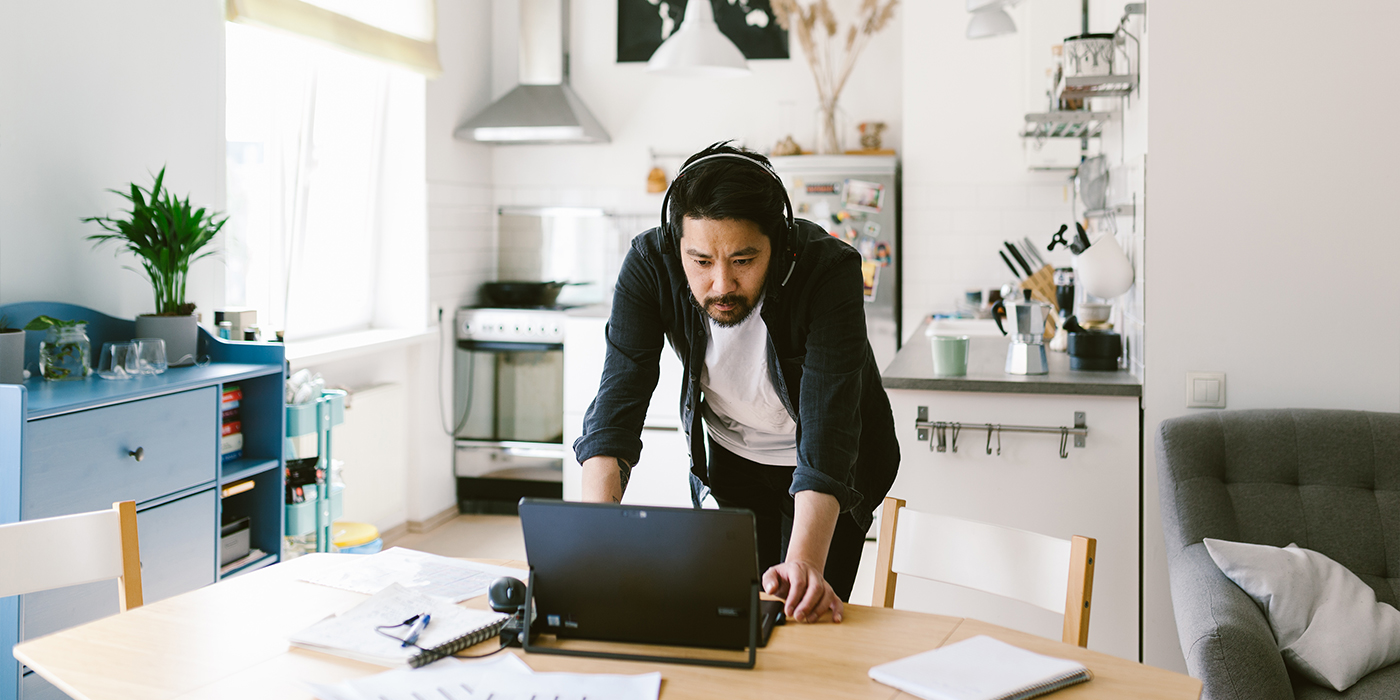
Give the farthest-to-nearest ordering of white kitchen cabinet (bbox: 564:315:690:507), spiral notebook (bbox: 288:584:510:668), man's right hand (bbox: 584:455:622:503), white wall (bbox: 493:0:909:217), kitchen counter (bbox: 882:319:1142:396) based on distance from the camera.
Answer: white wall (bbox: 493:0:909:217), white kitchen cabinet (bbox: 564:315:690:507), kitchen counter (bbox: 882:319:1142:396), man's right hand (bbox: 584:455:622:503), spiral notebook (bbox: 288:584:510:668)

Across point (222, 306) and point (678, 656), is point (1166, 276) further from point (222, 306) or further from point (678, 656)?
point (222, 306)

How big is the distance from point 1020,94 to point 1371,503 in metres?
2.94

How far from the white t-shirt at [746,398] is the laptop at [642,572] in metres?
0.60

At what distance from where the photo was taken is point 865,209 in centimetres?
473

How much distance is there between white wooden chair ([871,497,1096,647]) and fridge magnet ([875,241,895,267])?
310 cm

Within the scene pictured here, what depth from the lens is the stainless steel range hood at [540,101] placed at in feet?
16.1

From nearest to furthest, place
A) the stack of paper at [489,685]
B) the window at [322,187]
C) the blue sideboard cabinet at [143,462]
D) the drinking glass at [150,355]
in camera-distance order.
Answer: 1. the stack of paper at [489,685]
2. the blue sideboard cabinet at [143,462]
3. the drinking glass at [150,355]
4. the window at [322,187]

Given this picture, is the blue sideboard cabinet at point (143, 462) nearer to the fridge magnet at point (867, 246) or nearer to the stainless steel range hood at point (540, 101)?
the stainless steel range hood at point (540, 101)

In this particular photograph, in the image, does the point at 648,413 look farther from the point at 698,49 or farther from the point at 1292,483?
the point at 1292,483

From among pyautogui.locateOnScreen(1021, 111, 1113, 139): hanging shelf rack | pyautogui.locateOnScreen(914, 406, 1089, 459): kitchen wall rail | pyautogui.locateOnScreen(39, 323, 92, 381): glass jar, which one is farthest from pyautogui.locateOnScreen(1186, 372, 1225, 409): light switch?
pyautogui.locateOnScreen(39, 323, 92, 381): glass jar

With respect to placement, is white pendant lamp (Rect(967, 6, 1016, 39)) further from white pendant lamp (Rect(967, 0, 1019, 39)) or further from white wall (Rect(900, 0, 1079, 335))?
white wall (Rect(900, 0, 1079, 335))

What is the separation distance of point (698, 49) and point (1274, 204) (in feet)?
6.64

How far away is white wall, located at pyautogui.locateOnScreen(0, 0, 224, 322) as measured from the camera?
2.51m

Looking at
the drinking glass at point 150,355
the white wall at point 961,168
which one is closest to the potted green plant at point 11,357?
the drinking glass at point 150,355
